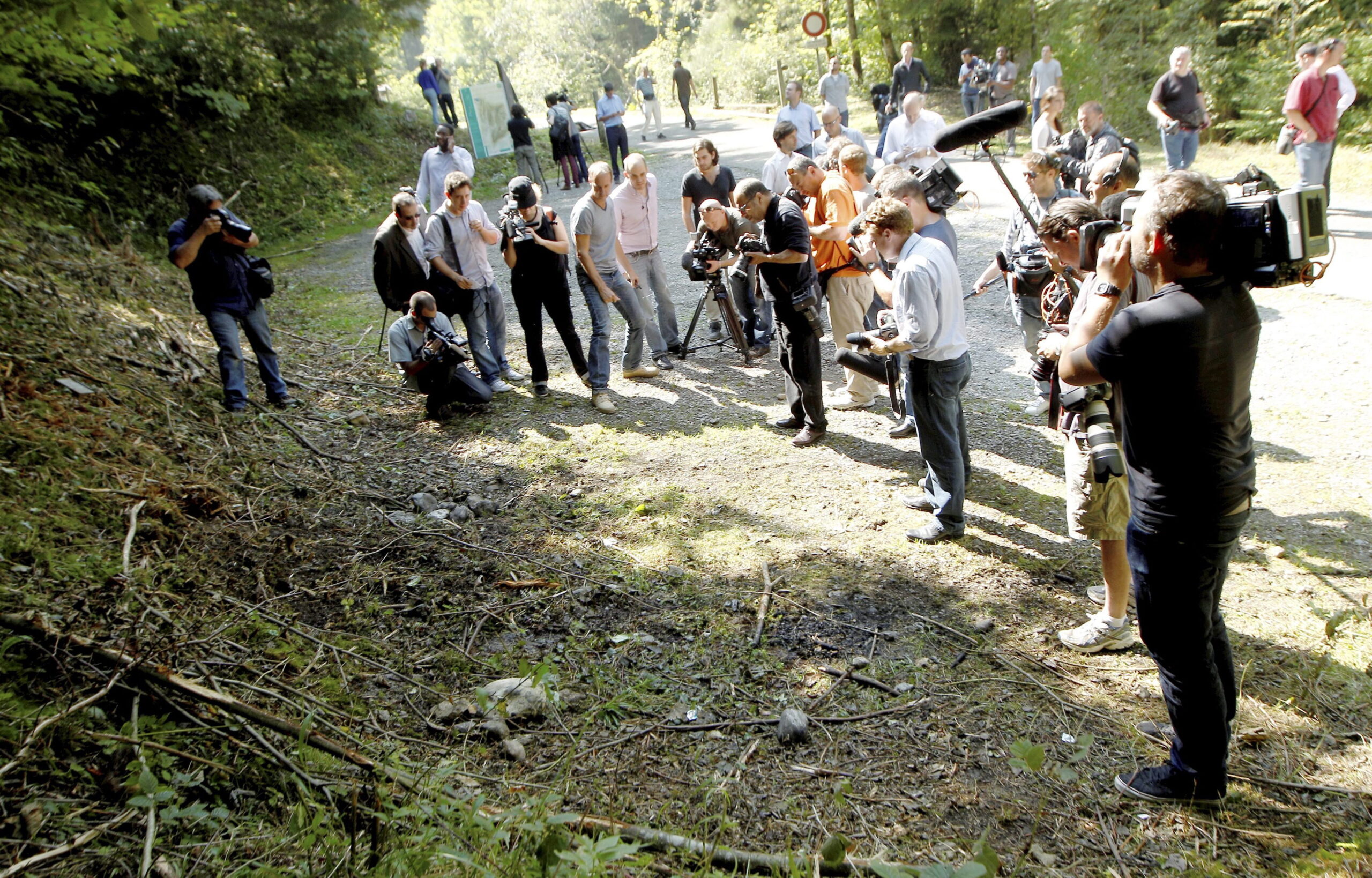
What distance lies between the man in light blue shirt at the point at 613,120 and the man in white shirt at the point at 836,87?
12.6 ft

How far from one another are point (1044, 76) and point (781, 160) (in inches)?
332

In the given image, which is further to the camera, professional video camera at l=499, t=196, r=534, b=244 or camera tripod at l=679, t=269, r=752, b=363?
camera tripod at l=679, t=269, r=752, b=363

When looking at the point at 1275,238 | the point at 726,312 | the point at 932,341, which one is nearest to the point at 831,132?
the point at 726,312

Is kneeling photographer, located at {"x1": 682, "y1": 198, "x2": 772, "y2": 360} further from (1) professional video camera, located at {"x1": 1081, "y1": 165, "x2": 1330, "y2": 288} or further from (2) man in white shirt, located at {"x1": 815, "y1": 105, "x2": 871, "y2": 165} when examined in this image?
(1) professional video camera, located at {"x1": 1081, "y1": 165, "x2": 1330, "y2": 288}

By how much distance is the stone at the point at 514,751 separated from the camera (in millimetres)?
3367

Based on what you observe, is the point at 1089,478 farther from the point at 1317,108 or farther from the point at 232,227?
the point at 1317,108

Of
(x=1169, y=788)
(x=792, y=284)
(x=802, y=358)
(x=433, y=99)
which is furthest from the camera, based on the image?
(x=433, y=99)

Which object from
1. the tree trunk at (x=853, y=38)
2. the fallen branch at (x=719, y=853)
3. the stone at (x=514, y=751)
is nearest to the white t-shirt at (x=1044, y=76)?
the tree trunk at (x=853, y=38)

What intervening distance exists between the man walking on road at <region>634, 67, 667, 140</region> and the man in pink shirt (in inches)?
657

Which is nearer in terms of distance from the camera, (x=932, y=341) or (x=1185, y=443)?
(x=1185, y=443)

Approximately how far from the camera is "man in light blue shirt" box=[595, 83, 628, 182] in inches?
635

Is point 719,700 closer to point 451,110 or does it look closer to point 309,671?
point 309,671

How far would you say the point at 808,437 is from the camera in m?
6.23

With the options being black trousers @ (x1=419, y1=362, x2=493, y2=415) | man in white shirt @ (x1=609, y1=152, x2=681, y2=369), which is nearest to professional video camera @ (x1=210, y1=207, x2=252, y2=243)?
black trousers @ (x1=419, y1=362, x2=493, y2=415)
